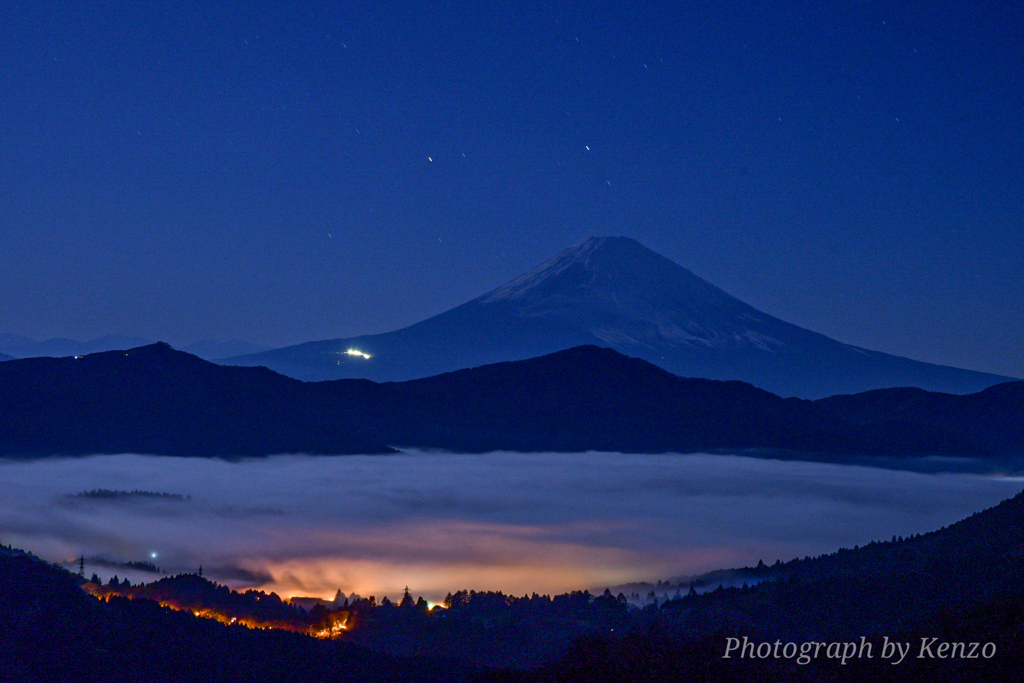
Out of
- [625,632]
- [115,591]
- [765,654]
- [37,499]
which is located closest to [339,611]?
[115,591]

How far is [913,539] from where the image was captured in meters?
90.9

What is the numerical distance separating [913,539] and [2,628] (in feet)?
258

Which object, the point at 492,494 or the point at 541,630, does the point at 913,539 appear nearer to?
the point at 541,630

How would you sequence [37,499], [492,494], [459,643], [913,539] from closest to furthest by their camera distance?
[459,643]
[913,539]
[37,499]
[492,494]

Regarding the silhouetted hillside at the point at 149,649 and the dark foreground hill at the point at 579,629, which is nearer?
the dark foreground hill at the point at 579,629

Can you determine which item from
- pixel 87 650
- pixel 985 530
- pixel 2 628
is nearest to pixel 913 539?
pixel 985 530

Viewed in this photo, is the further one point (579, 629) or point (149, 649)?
point (579, 629)

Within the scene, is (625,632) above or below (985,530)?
below

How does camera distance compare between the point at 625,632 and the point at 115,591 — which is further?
the point at 115,591

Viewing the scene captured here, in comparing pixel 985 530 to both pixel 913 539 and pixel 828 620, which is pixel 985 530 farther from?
pixel 828 620

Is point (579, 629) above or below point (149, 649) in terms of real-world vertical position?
below

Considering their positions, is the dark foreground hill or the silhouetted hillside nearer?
the dark foreground hill

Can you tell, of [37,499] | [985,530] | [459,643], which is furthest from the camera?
[37,499]

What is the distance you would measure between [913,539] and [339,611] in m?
54.0
